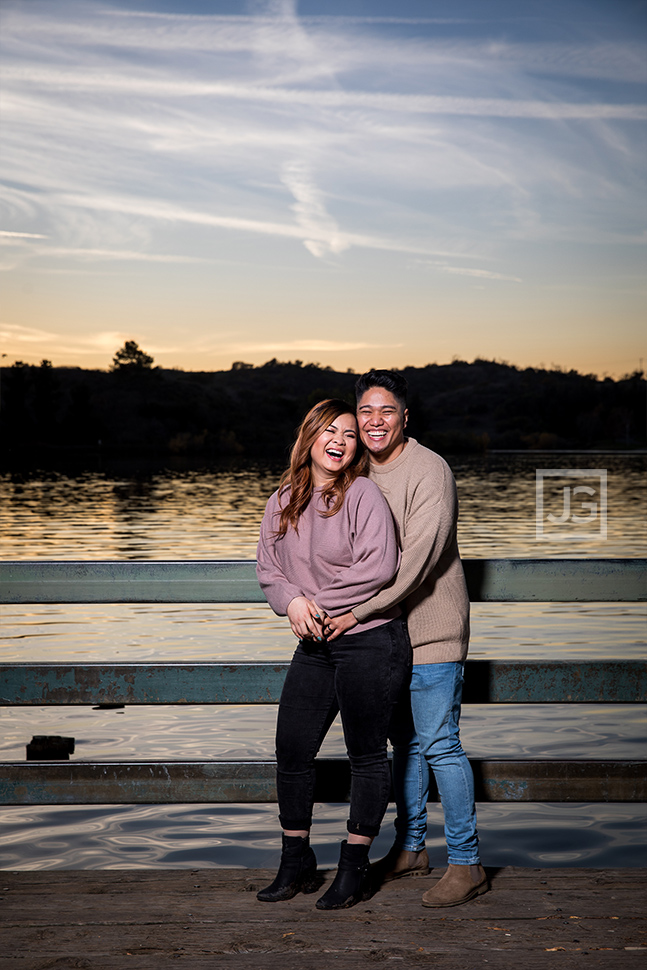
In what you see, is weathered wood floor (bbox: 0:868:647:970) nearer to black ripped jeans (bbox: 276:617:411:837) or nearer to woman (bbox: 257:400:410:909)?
woman (bbox: 257:400:410:909)

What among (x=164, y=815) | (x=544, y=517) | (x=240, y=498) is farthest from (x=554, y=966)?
(x=240, y=498)

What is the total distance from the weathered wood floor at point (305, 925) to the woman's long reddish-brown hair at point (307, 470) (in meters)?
1.19

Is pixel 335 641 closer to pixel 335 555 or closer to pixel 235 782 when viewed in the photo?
pixel 335 555

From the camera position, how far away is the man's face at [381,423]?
325cm

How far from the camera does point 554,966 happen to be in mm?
2639

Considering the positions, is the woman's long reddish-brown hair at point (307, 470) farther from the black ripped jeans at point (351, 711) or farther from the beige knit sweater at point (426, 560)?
the black ripped jeans at point (351, 711)

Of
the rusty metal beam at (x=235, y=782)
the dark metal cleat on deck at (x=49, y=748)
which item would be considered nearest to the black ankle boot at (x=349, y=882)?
the rusty metal beam at (x=235, y=782)

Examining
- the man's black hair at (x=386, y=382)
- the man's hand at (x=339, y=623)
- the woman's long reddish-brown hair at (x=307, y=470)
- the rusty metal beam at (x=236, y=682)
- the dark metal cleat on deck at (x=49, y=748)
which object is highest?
the man's black hair at (x=386, y=382)

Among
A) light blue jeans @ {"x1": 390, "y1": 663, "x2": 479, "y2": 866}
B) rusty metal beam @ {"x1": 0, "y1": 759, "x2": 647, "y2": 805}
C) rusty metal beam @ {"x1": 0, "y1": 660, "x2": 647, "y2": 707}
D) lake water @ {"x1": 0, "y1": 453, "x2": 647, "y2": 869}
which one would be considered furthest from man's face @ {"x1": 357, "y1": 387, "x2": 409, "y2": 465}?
lake water @ {"x1": 0, "y1": 453, "x2": 647, "y2": 869}

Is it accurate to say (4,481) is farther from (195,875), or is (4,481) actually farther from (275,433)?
(275,433)

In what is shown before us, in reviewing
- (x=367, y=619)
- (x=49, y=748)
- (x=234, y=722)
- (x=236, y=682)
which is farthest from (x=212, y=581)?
(x=234, y=722)

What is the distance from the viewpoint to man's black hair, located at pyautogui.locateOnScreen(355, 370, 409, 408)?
10.9 feet

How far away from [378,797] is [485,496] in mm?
43779

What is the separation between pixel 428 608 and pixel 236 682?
0.81 meters
